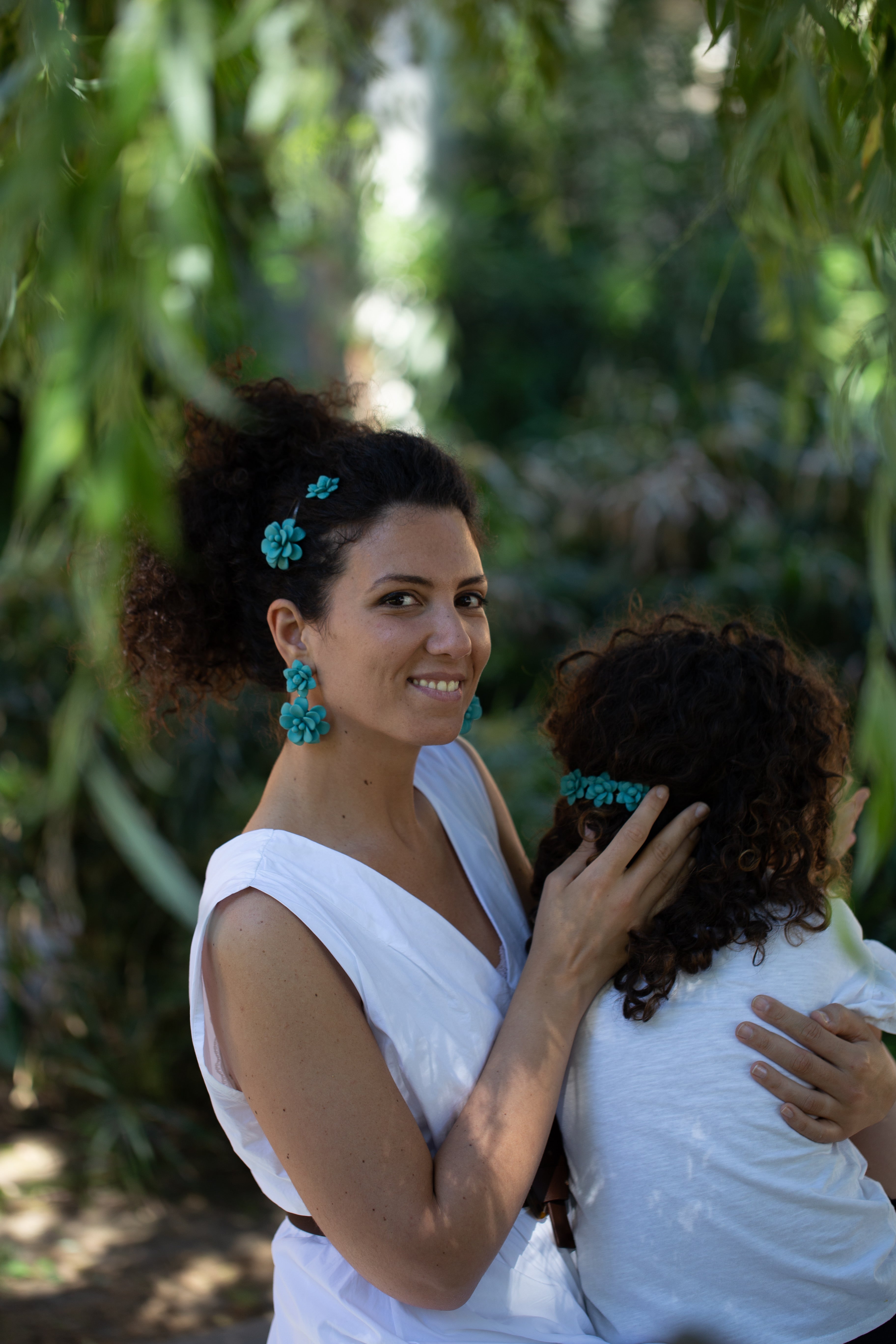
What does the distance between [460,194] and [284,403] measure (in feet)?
27.5

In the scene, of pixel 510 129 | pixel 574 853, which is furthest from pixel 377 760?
pixel 510 129

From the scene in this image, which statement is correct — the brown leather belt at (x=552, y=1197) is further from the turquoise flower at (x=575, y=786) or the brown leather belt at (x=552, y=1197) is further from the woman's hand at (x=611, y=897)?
the turquoise flower at (x=575, y=786)

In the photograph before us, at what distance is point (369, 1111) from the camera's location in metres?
1.25

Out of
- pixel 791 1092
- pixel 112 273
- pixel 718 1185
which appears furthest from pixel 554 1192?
pixel 112 273

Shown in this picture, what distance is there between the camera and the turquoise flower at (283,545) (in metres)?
1.52

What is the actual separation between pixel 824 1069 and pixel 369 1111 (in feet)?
1.89

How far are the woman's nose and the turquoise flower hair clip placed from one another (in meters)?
0.26

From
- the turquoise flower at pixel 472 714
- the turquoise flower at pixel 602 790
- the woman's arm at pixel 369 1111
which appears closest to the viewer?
the woman's arm at pixel 369 1111

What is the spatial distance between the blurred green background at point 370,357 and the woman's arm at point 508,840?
1.31ft

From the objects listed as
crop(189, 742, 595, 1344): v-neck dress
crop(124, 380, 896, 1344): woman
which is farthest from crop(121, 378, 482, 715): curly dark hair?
crop(189, 742, 595, 1344): v-neck dress

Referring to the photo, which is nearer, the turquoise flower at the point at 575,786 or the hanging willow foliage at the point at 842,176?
the hanging willow foliage at the point at 842,176

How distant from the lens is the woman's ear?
1.53m

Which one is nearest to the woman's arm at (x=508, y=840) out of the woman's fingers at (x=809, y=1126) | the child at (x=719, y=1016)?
the child at (x=719, y=1016)

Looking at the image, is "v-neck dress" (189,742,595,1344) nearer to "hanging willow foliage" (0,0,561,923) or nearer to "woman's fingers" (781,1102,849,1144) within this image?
"hanging willow foliage" (0,0,561,923)
